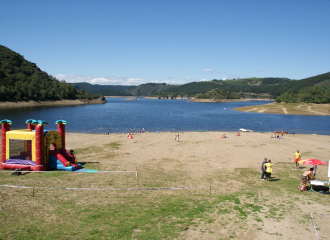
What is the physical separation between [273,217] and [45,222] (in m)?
9.18

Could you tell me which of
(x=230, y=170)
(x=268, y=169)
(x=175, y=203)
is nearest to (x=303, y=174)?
(x=268, y=169)

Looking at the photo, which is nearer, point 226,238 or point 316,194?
point 226,238

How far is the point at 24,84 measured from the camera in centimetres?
13912

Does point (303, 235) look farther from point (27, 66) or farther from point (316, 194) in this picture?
point (27, 66)

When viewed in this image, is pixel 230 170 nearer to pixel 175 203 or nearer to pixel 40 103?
pixel 175 203

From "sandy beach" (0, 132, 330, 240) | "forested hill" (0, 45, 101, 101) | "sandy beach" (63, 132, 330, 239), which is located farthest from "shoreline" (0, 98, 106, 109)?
"sandy beach" (0, 132, 330, 240)

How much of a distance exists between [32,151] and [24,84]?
461 ft

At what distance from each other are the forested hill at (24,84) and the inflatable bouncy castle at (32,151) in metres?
117

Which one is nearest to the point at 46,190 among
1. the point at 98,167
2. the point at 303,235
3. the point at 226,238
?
the point at 98,167

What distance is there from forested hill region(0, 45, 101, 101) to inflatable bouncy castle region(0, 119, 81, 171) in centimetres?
11705

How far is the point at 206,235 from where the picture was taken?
9.16 m

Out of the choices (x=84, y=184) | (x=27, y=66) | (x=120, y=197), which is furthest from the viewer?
(x=27, y=66)

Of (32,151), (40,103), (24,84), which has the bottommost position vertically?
(32,151)

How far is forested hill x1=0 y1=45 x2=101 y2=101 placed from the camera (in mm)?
128875
